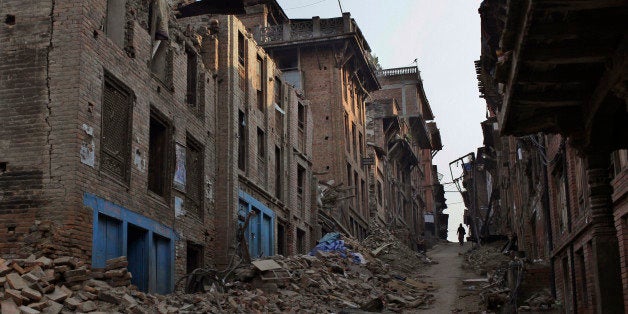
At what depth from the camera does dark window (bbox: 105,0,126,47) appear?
18047 mm

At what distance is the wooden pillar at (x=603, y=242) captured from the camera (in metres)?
8.07

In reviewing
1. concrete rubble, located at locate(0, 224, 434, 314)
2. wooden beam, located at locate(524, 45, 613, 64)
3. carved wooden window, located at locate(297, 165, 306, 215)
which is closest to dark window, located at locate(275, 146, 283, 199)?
carved wooden window, located at locate(297, 165, 306, 215)

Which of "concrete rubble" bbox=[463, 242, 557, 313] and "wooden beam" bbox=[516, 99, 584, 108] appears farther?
"concrete rubble" bbox=[463, 242, 557, 313]

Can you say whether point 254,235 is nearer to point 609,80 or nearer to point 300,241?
point 300,241

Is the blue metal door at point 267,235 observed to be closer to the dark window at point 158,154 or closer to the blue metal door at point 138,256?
the dark window at point 158,154

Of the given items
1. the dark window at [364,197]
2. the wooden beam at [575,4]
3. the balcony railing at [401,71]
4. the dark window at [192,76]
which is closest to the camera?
the wooden beam at [575,4]

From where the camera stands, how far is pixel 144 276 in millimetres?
18766

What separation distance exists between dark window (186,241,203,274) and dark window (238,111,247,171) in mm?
4487

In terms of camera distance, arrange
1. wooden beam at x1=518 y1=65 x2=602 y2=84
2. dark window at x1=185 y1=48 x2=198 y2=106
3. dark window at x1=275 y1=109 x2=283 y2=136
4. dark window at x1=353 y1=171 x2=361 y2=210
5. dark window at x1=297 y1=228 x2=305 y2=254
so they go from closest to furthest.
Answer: wooden beam at x1=518 y1=65 x2=602 y2=84
dark window at x1=185 y1=48 x2=198 y2=106
dark window at x1=275 y1=109 x2=283 y2=136
dark window at x1=297 y1=228 x2=305 y2=254
dark window at x1=353 y1=171 x2=361 y2=210

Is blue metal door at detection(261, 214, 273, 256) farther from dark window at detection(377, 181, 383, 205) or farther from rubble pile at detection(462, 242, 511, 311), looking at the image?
dark window at detection(377, 181, 383, 205)

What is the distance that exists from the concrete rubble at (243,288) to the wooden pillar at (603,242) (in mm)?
8675

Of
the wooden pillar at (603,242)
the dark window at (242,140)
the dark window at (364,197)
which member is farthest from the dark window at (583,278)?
the dark window at (364,197)

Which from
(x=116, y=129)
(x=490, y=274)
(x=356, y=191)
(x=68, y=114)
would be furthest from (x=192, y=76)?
(x=356, y=191)

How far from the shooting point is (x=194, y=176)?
2264cm
